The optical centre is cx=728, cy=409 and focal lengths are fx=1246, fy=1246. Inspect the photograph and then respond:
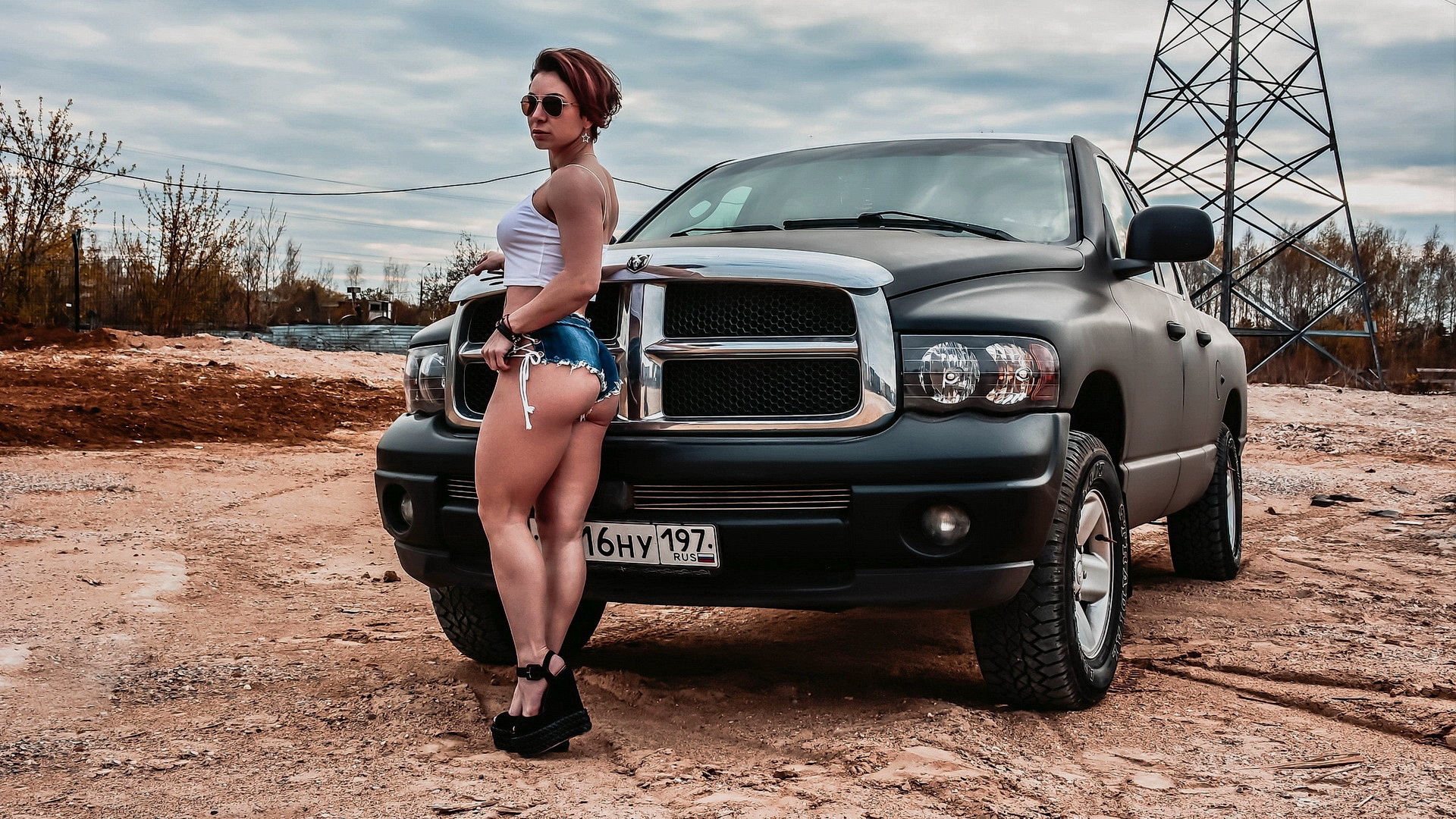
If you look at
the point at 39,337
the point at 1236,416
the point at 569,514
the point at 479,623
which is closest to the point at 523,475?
the point at 569,514

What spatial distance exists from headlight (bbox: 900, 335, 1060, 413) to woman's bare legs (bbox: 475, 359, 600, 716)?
2.68ft

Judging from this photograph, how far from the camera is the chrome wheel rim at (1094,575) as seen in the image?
142 inches

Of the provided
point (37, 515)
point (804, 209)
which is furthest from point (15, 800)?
point (37, 515)

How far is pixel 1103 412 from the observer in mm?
4035

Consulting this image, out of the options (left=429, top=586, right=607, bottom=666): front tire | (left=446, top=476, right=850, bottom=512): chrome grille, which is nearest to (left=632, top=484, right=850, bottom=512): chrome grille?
(left=446, top=476, right=850, bottom=512): chrome grille

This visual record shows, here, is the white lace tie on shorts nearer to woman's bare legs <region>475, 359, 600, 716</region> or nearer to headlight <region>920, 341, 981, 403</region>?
woman's bare legs <region>475, 359, 600, 716</region>

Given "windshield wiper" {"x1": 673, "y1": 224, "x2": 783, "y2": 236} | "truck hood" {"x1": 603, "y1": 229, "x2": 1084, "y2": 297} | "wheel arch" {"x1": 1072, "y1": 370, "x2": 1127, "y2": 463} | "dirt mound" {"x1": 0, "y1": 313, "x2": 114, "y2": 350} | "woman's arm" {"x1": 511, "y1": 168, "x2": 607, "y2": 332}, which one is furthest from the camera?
"dirt mound" {"x1": 0, "y1": 313, "x2": 114, "y2": 350}

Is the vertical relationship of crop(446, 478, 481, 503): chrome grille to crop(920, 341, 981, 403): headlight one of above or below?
below

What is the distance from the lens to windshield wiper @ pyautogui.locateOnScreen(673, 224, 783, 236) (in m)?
4.15

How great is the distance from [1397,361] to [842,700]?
4936cm

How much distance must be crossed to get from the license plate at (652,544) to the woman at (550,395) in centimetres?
11

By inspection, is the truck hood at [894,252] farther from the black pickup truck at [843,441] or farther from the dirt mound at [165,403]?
the dirt mound at [165,403]

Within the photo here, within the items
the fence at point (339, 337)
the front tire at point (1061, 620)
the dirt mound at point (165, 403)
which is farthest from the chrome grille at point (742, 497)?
the fence at point (339, 337)

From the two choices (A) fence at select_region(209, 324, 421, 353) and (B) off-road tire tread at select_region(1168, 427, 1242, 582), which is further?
(A) fence at select_region(209, 324, 421, 353)
